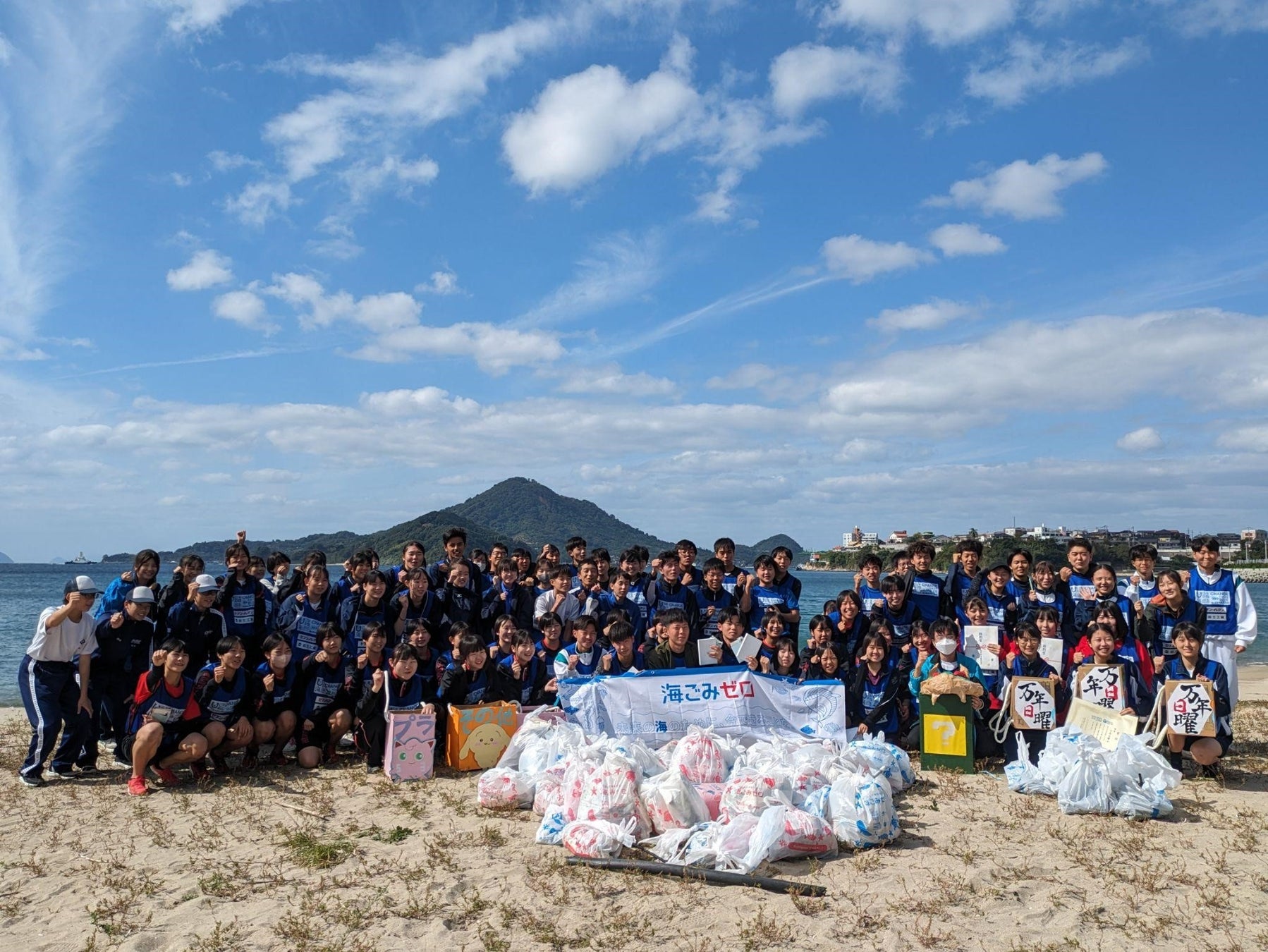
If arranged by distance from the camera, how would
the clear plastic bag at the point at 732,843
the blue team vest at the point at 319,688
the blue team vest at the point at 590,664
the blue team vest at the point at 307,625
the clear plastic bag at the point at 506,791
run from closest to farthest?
the clear plastic bag at the point at 732,843 < the clear plastic bag at the point at 506,791 < the blue team vest at the point at 319,688 < the blue team vest at the point at 590,664 < the blue team vest at the point at 307,625

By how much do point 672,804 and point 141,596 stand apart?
529 centimetres

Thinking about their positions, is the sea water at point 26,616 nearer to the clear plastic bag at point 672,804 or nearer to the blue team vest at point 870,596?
the blue team vest at point 870,596

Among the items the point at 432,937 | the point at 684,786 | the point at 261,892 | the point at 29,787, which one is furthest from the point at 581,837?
the point at 29,787

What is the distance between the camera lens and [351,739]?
9.26 meters

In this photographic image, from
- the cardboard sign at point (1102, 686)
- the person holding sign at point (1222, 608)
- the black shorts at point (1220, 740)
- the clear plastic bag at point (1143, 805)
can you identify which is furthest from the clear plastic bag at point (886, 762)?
the person holding sign at point (1222, 608)

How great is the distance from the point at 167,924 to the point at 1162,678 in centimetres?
781

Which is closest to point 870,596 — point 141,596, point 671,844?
point 671,844

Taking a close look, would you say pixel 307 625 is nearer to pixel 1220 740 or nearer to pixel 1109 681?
pixel 1109 681

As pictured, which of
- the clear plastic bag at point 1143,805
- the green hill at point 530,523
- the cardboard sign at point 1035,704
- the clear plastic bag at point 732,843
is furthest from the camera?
the green hill at point 530,523

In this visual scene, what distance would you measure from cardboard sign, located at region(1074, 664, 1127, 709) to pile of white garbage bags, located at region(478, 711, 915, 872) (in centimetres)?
186

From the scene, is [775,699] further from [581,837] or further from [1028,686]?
[581,837]

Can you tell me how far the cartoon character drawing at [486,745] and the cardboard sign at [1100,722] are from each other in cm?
490

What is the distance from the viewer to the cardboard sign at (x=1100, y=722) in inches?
284

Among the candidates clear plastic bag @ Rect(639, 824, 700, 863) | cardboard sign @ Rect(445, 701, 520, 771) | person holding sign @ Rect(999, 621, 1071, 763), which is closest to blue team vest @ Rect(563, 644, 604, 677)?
cardboard sign @ Rect(445, 701, 520, 771)
